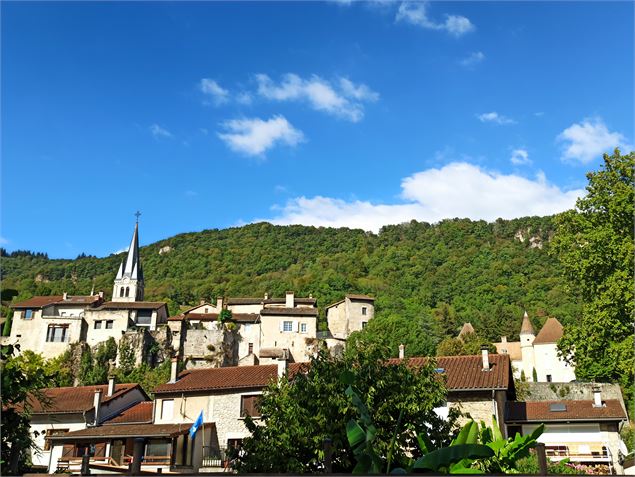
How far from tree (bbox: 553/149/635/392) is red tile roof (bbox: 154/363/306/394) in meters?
12.4

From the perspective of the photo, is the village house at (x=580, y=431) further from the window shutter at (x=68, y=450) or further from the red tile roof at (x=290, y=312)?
the red tile roof at (x=290, y=312)

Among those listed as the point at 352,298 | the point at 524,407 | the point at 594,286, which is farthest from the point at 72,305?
the point at 594,286

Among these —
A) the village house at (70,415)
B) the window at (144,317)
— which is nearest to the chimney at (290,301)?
the window at (144,317)

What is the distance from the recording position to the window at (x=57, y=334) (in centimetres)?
5419

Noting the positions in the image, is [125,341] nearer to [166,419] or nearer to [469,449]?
[166,419]

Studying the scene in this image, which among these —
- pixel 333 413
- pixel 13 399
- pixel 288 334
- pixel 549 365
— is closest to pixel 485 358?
pixel 333 413

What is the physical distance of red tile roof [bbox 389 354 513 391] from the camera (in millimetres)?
22016

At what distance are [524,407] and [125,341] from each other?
128 ft

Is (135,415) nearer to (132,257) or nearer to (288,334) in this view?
(288,334)

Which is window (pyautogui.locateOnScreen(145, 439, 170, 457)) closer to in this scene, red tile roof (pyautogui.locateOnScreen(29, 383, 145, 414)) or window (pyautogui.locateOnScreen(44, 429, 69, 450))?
window (pyautogui.locateOnScreen(44, 429, 69, 450))

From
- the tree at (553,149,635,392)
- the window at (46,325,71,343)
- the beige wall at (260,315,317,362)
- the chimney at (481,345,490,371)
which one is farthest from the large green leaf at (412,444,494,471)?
the window at (46,325,71,343)

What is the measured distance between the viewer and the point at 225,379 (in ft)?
89.7

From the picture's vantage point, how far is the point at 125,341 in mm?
52625

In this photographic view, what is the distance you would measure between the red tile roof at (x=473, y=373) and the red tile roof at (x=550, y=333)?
40632 mm
